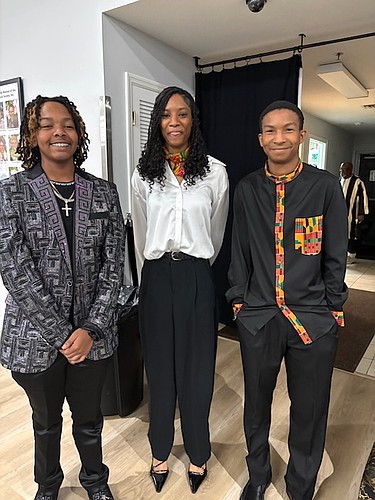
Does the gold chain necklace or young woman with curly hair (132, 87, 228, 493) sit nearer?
the gold chain necklace

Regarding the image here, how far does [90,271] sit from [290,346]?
2.62 ft

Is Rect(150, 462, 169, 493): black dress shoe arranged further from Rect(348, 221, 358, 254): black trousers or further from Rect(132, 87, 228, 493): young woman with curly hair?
Rect(348, 221, 358, 254): black trousers

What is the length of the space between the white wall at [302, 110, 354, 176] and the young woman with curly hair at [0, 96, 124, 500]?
591 centimetres

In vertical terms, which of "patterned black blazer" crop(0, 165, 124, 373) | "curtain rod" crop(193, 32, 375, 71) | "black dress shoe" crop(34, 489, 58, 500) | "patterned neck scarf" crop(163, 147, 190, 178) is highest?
"curtain rod" crop(193, 32, 375, 71)

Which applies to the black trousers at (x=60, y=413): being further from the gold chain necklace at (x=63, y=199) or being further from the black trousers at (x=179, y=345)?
the gold chain necklace at (x=63, y=199)

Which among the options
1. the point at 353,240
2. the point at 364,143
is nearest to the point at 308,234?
the point at 353,240

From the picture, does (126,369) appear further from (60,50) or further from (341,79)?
(341,79)

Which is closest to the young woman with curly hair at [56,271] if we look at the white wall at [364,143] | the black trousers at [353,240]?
the black trousers at [353,240]

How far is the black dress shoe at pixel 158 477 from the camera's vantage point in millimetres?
1791

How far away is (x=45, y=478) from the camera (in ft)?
5.18

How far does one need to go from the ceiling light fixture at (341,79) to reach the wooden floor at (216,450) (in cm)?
296

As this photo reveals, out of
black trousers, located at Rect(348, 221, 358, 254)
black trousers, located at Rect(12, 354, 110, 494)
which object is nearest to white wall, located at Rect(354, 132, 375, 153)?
black trousers, located at Rect(348, 221, 358, 254)

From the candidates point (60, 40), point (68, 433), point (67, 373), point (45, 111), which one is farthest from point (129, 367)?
point (60, 40)

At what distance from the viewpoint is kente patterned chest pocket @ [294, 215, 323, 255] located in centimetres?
146
